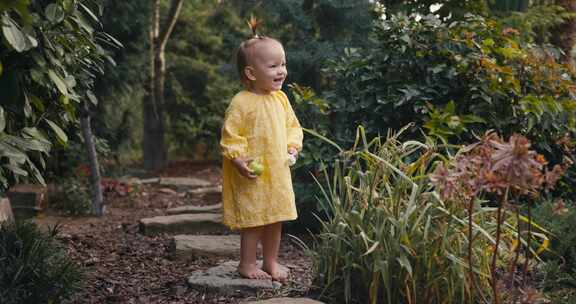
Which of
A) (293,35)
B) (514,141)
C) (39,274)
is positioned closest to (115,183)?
(293,35)

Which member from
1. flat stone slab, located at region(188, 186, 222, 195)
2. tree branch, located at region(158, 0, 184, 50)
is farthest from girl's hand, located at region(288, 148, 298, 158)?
tree branch, located at region(158, 0, 184, 50)

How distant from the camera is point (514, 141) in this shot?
2.24m

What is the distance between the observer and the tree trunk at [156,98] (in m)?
10.9

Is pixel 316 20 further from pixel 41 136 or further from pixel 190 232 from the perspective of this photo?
pixel 41 136

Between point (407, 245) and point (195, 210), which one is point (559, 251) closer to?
point (407, 245)

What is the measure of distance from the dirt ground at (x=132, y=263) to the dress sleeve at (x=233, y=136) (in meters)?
0.74

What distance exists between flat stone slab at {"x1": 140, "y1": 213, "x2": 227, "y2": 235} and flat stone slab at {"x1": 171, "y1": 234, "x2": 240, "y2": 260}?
30.2 inches

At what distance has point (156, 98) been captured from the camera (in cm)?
1148

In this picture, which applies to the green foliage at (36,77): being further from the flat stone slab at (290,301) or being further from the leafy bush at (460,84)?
the leafy bush at (460,84)

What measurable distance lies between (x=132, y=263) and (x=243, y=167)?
1.42m

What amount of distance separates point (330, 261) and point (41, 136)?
1394mm

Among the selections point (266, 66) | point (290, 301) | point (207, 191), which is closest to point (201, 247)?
point (266, 66)

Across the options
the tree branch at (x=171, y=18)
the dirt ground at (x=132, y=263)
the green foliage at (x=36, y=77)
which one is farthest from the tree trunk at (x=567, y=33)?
the tree branch at (x=171, y=18)

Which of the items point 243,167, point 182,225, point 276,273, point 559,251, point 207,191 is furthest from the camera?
point 207,191
